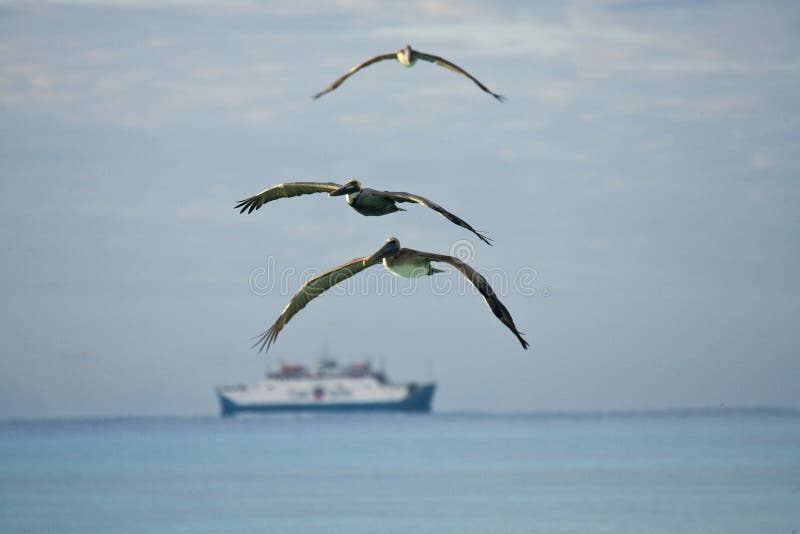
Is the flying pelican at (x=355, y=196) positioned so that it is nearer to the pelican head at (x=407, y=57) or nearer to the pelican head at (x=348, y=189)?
the pelican head at (x=348, y=189)

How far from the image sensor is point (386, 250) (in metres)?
25.2

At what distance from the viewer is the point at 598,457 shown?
11850 cm

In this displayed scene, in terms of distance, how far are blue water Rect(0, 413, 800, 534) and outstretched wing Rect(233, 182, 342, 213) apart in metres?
36.8

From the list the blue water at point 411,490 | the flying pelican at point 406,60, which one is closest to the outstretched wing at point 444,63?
the flying pelican at point 406,60

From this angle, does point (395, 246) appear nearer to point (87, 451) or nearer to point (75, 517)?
point (75, 517)

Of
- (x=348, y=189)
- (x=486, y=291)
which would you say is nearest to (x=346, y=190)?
(x=348, y=189)

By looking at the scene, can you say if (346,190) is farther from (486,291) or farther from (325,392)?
(325,392)

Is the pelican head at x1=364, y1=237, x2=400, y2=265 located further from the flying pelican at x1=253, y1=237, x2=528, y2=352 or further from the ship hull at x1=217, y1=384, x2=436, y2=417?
the ship hull at x1=217, y1=384, x2=436, y2=417

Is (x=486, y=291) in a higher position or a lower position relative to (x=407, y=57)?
lower

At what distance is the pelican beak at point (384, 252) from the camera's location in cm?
2494

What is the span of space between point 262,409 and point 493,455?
3140 inches

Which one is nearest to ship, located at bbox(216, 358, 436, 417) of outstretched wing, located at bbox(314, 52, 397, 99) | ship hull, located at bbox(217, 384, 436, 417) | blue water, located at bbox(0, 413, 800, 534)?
ship hull, located at bbox(217, 384, 436, 417)

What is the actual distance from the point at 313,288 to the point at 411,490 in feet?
189

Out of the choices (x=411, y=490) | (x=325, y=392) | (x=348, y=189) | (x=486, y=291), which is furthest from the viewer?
(x=325, y=392)
